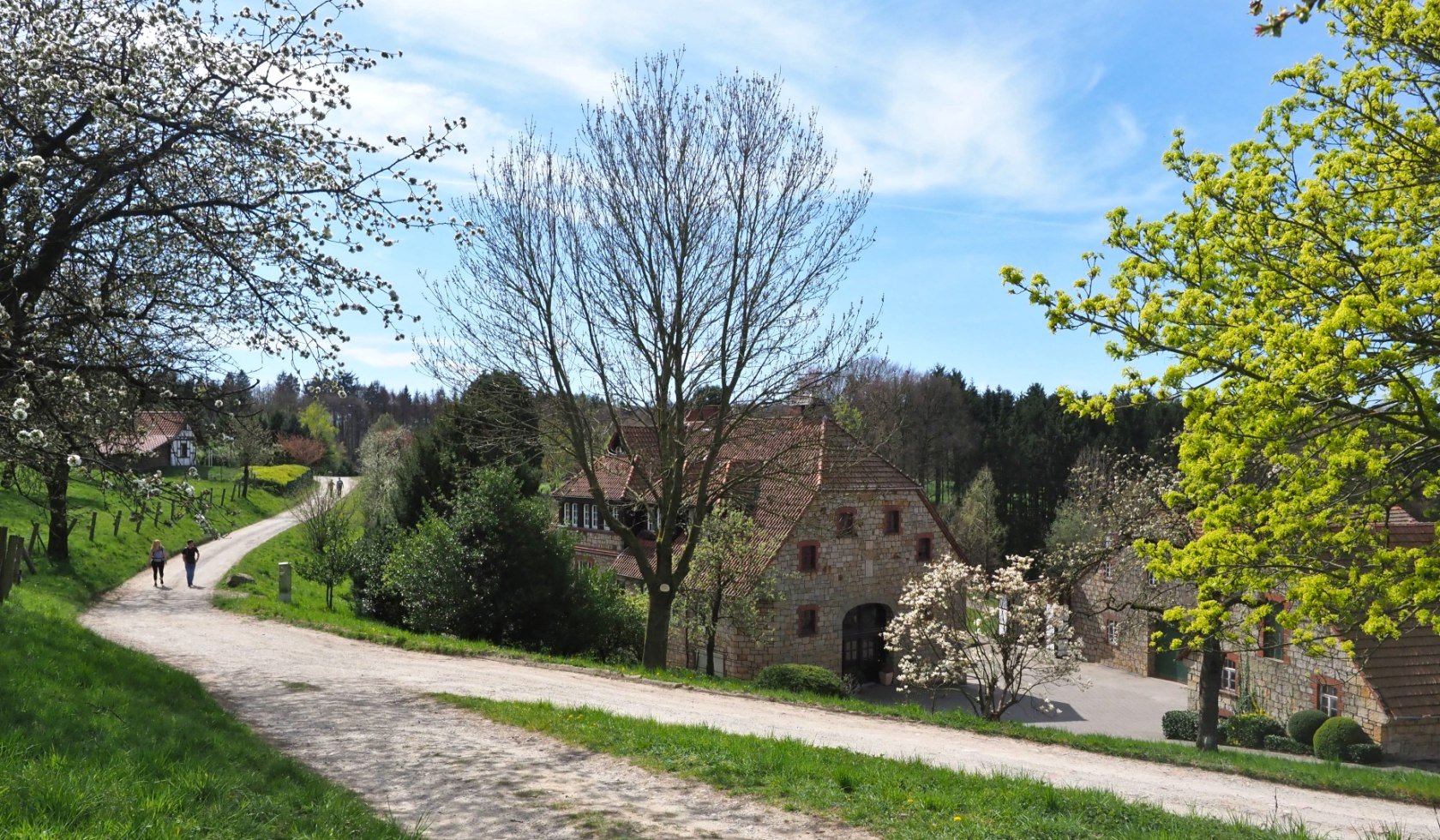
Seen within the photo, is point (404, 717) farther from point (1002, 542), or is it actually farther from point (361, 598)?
point (1002, 542)

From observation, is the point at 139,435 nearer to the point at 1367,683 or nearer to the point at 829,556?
the point at 829,556

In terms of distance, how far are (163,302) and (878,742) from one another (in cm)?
1115

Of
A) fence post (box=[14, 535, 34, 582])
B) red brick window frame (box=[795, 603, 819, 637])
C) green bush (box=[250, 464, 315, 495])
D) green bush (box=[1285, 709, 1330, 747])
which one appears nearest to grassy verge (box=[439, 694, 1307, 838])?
fence post (box=[14, 535, 34, 582])

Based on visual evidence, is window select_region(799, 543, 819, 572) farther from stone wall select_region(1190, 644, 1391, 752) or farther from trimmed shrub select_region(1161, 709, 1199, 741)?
stone wall select_region(1190, 644, 1391, 752)

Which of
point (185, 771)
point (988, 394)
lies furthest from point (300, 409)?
point (185, 771)

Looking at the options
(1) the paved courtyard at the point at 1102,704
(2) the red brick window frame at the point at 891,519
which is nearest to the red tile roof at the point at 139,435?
(1) the paved courtyard at the point at 1102,704

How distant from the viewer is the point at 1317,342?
8312mm

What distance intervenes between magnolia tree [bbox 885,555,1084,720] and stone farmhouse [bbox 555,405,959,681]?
10.9ft

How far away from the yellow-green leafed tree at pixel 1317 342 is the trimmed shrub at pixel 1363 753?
713 inches

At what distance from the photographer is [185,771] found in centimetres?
647

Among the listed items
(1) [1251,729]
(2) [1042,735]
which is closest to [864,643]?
(1) [1251,729]

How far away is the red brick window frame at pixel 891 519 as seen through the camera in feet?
105

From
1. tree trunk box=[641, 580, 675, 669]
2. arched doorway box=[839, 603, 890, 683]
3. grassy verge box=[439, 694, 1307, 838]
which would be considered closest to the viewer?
grassy verge box=[439, 694, 1307, 838]

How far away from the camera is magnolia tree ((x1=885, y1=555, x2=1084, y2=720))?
70.6ft
